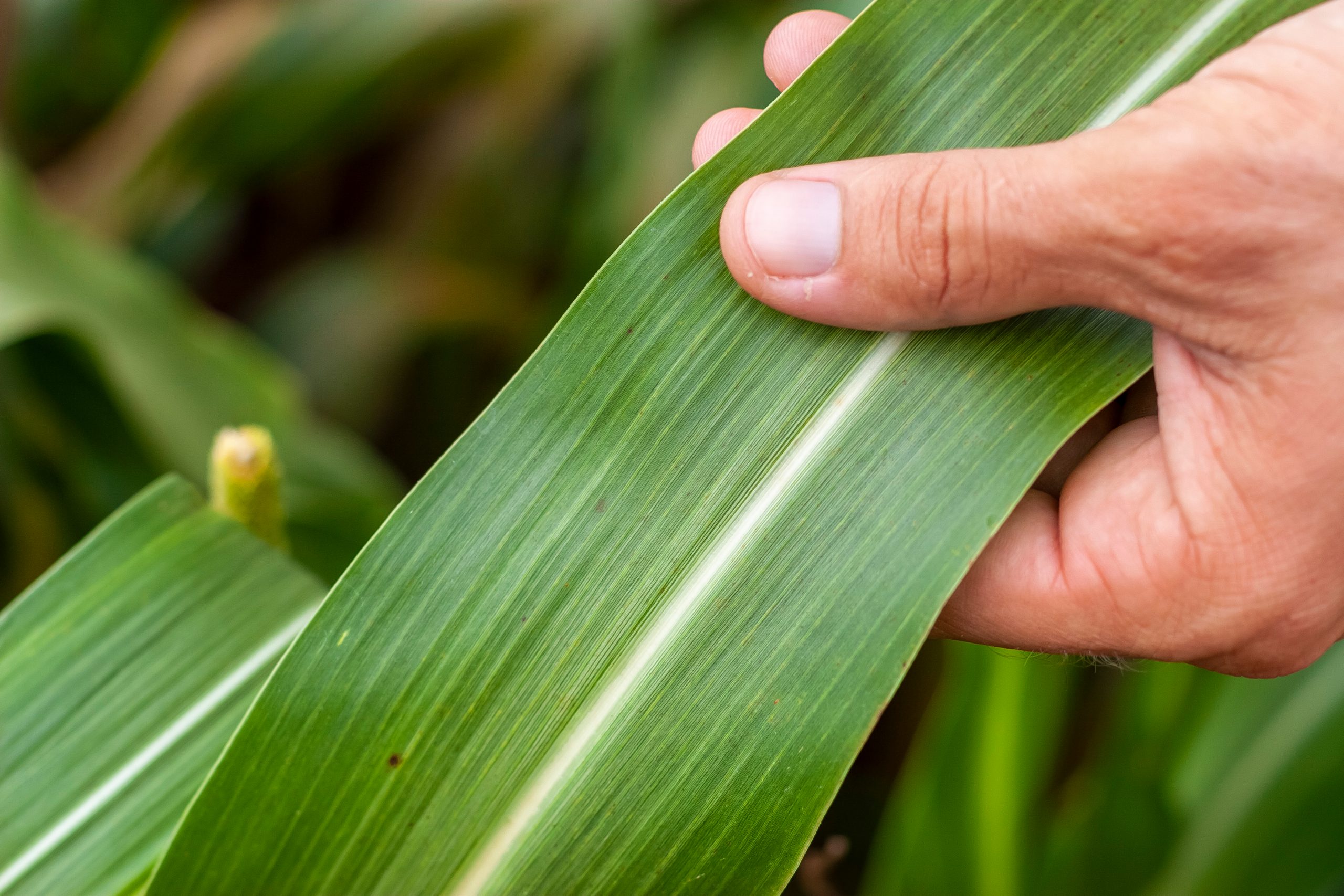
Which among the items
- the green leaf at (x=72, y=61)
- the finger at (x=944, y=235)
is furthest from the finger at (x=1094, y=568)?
the green leaf at (x=72, y=61)

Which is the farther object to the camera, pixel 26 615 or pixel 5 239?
pixel 5 239

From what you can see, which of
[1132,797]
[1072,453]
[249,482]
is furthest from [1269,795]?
[249,482]

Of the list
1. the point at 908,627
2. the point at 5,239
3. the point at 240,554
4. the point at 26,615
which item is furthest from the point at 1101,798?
the point at 5,239

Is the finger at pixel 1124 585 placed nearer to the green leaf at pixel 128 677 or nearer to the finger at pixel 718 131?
the finger at pixel 718 131

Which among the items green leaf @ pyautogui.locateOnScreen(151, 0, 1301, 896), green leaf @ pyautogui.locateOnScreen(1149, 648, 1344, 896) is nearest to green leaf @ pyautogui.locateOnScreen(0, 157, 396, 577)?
green leaf @ pyautogui.locateOnScreen(151, 0, 1301, 896)

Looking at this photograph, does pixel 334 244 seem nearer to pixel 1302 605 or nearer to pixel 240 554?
pixel 240 554

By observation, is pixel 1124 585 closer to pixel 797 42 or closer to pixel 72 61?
pixel 797 42
